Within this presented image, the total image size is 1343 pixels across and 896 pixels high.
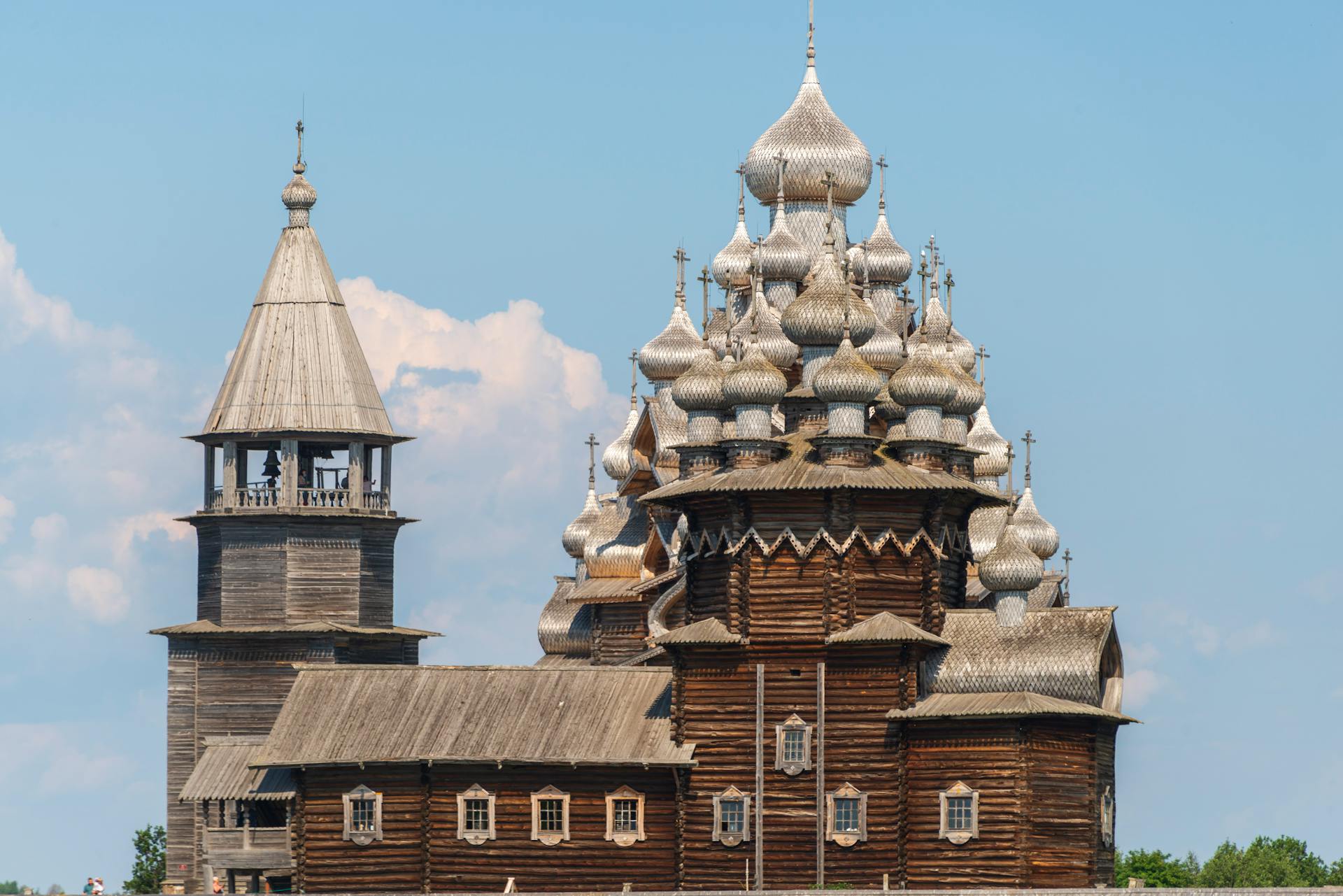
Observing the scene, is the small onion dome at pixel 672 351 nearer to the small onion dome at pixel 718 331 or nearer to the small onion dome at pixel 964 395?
the small onion dome at pixel 718 331

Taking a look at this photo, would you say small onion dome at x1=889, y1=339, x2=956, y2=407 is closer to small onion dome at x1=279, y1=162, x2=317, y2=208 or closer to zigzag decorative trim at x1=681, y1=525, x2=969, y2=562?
zigzag decorative trim at x1=681, y1=525, x2=969, y2=562

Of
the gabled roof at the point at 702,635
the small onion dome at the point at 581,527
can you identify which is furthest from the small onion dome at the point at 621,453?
the gabled roof at the point at 702,635

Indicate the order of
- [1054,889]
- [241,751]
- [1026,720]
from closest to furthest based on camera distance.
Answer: [1054,889], [1026,720], [241,751]

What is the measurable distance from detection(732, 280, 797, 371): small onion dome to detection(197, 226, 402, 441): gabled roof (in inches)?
481

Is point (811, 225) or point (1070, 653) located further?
point (811, 225)

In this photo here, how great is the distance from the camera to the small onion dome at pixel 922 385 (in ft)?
223

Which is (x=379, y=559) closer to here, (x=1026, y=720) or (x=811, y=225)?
(x=811, y=225)

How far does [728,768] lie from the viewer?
218 ft

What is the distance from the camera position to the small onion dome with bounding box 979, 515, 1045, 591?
217 ft

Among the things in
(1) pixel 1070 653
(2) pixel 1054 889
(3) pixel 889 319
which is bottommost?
(2) pixel 1054 889

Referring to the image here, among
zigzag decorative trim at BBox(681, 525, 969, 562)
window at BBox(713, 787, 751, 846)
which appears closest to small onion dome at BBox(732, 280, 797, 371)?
zigzag decorative trim at BBox(681, 525, 969, 562)

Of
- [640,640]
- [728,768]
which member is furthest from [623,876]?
[640,640]

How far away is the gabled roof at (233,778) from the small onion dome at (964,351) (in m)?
18.9

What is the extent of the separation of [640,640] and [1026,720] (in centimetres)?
1714
